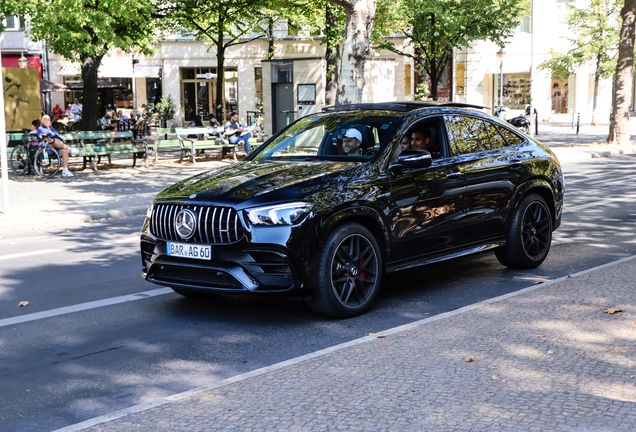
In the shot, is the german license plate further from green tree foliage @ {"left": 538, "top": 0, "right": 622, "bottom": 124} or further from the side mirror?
green tree foliage @ {"left": 538, "top": 0, "right": 622, "bottom": 124}

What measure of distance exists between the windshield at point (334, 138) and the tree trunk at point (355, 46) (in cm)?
818

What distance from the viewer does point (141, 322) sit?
248 inches

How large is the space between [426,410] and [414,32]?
2666cm

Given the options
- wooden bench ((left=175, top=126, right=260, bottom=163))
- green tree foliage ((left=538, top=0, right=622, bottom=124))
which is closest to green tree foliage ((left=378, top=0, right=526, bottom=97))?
wooden bench ((left=175, top=126, right=260, bottom=163))

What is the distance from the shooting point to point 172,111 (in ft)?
147

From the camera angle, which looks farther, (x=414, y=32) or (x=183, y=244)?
(x=414, y=32)

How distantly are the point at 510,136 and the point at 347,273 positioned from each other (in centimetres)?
281

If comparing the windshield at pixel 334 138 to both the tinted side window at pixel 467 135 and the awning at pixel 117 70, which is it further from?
the awning at pixel 117 70

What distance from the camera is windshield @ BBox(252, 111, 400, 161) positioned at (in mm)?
6734

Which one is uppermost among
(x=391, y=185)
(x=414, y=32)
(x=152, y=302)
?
(x=414, y=32)

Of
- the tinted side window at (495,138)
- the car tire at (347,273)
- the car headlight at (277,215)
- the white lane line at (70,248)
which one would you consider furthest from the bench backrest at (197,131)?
the car headlight at (277,215)

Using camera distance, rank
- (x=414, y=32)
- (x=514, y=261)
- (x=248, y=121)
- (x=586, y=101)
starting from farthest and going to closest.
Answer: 1. (x=586, y=101)
2. (x=248, y=121)
3. (x=414, y=32)
4. (x=514, y=261)

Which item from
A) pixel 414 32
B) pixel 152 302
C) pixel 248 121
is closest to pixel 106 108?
pixel 248 121

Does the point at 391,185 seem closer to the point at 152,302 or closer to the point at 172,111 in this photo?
the point at 152,302
